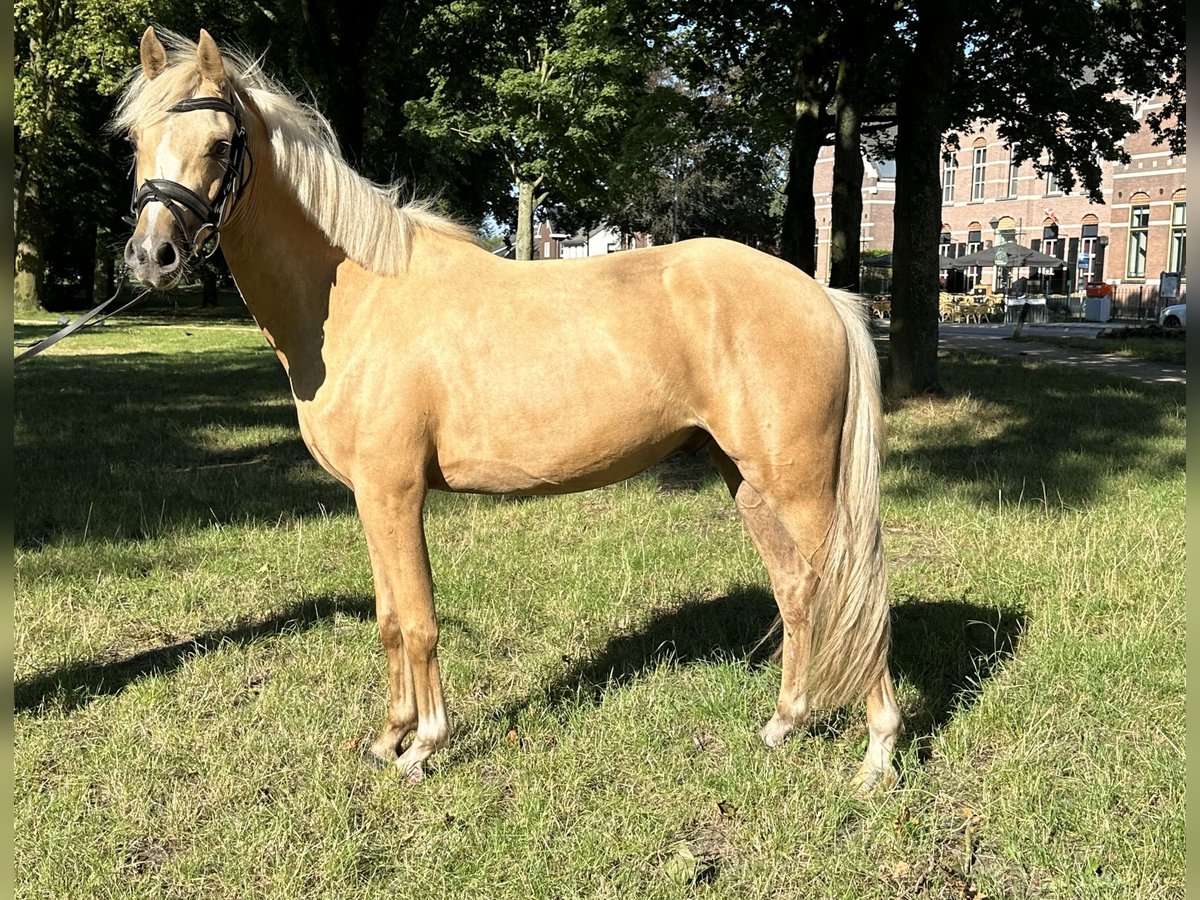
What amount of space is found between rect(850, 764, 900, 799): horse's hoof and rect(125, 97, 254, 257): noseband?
3013 millimetres

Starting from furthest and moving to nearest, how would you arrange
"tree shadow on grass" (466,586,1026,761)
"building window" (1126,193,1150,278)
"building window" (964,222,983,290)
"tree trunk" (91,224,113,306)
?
"building window" (964,222,983,290) → "building window" (1126,193,1150,278) → "tree trunk" (91,224,113,306) → "tree shadow on grass" (466,586,1026,761)

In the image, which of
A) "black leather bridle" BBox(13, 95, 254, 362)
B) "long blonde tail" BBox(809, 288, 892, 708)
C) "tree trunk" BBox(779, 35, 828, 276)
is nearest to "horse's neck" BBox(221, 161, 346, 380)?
"black leather bridle" BBox(13, 95, 254, 362)

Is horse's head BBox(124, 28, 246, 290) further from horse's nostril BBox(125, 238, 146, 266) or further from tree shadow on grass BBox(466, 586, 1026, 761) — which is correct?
tree shadow on grass BBox(466, 586, 1026, 761)

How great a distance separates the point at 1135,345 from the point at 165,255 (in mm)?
24060

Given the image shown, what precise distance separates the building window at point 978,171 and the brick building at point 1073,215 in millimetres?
57

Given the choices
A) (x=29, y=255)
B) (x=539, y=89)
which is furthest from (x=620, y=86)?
(x=29, y=255)

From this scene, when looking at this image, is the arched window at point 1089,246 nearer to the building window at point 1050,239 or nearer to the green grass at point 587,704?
the building window at point 1050,239

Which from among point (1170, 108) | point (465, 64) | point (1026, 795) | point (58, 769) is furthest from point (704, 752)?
point (465, 64)

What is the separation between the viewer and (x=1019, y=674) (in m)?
4.04

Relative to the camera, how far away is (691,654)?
448 centimetres

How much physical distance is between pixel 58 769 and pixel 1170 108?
2278cm

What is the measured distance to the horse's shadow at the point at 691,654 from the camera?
3.96 m

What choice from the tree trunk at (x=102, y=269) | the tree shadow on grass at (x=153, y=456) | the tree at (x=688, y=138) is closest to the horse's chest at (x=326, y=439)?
the tree shadow on grass at (x=153, y=456)

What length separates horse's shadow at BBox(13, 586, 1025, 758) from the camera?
396 centimetres
